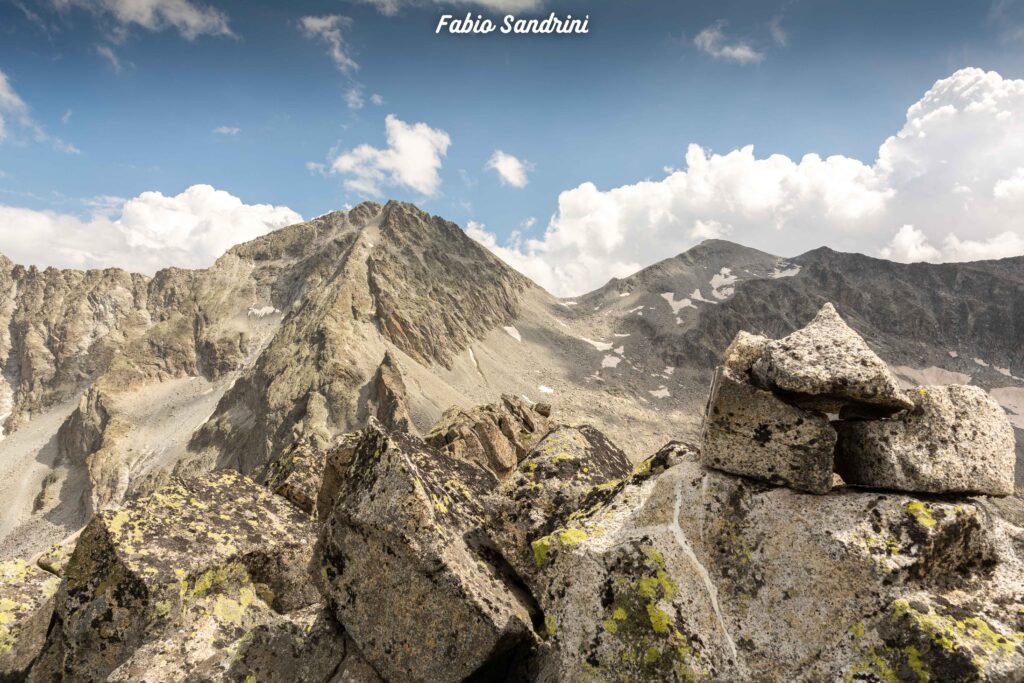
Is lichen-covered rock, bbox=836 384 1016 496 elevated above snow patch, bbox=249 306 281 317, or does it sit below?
below

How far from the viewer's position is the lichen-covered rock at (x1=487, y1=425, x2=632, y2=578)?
8.18m

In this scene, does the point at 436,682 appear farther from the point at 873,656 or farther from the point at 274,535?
the point at 873,656

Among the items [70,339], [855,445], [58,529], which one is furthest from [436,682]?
[70,339]

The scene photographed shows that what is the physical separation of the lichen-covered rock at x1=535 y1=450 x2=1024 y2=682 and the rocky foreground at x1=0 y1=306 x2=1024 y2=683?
0.07 ft

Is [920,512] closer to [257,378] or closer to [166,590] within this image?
[166,590]

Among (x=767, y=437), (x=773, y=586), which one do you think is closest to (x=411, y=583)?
(x=773, y=586)

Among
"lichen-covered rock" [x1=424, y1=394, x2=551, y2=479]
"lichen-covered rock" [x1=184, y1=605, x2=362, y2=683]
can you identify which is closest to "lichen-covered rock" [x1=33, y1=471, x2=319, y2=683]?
"lichen-covered rock" [x1=184, y1=605, x2=362, y2=683]

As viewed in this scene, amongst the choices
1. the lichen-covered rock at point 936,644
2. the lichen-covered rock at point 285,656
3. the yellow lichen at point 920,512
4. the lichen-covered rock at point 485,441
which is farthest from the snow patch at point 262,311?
the lichen-covered rock at point 936,644

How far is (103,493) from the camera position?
363 ft

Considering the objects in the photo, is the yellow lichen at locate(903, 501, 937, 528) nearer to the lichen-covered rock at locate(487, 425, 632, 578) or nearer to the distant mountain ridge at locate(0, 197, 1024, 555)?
the lichen-covered rock at locate(487, 425, 632, 578)

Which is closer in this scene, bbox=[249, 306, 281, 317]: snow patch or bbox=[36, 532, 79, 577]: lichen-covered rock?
bbox=[36, 532, 79, 577]: lichen-covered rock

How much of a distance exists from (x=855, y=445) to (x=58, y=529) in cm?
14912

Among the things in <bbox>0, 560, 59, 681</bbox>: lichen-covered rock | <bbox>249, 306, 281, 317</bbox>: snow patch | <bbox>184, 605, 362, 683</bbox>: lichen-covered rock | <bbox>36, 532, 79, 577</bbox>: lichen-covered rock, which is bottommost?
<bbox>0, 560, 59, 681</bbox>: lichen-covered rock

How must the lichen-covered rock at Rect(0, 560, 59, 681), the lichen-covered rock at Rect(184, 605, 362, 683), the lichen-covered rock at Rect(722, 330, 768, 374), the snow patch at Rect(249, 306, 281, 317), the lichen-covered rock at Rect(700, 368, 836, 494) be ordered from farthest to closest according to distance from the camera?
1. the snow patch at Rect(249, 306, 281, 317)
2. the lichen-covered rock at Rect(0, 560, 59, 681)
3. the lichen-covered rock at Rect(184, 605, 362, 683)
4. the lichen-covered rock at Rect(722, 330, 768, 374)
5. the lichen-covered rock at Rect(700, 368, 836, 494)
